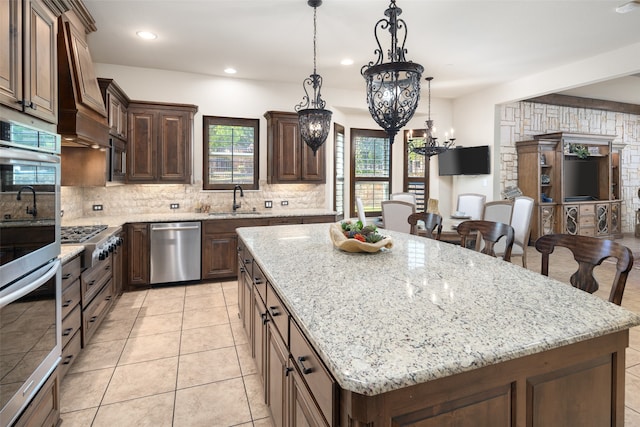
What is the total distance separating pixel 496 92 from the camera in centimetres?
601

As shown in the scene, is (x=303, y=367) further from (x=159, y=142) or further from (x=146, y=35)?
(x=159, y=142)

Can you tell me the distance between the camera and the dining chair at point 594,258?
4.57ft

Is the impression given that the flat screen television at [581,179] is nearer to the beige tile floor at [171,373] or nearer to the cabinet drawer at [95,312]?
the beige tile floor at [171,373]

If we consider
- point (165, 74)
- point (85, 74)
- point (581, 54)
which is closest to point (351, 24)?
point (85, 74)

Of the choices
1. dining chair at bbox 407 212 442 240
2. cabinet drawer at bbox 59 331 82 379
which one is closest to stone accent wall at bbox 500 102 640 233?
dining chair at bbox 407 212 442 240

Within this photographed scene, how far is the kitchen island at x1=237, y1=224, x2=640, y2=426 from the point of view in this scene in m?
0.87

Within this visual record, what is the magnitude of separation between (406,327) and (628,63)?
5.38 m

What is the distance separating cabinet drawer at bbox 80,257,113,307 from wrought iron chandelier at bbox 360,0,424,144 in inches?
96.8

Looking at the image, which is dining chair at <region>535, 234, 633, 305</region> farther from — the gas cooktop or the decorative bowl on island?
the gas cooktop

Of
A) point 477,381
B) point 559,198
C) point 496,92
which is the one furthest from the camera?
point 559,198

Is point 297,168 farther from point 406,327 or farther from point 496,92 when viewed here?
point 406,327

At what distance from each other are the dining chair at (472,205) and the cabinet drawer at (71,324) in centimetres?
466

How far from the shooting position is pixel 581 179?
750 centimetres

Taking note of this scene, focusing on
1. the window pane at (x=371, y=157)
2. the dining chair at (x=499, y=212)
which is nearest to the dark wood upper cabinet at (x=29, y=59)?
the dining chair at (x=499, y=212)
